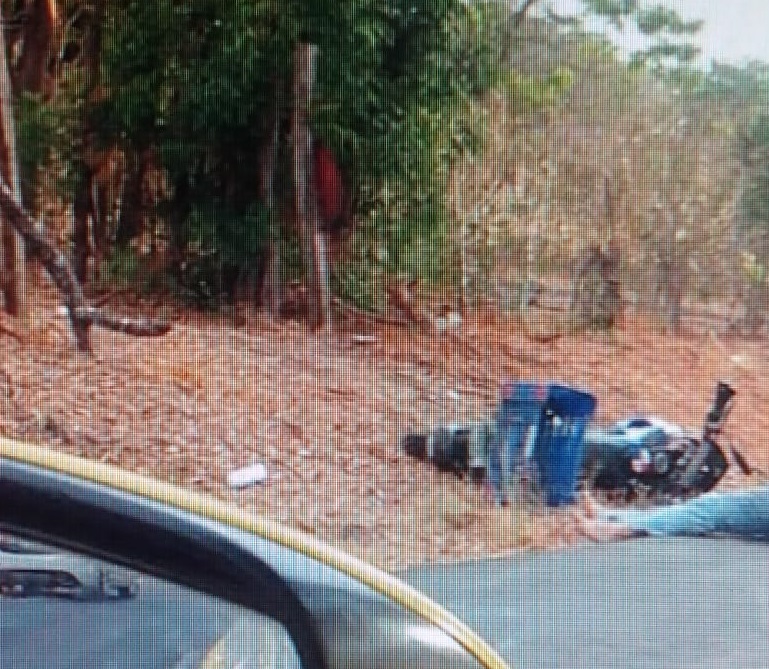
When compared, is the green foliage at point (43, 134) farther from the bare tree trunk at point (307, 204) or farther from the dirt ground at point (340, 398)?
the bare tree trunk at point (307, 204)

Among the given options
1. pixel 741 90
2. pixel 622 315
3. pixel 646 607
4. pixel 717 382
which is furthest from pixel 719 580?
pixel 741 90

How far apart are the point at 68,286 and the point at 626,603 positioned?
93cm

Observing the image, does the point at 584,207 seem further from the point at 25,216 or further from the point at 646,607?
the point at 25,216

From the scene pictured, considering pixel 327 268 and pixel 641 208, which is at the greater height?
pixel 641 208

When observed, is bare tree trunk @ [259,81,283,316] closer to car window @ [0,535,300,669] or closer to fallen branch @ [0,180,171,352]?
fallen branch @ [0,180,171,352]

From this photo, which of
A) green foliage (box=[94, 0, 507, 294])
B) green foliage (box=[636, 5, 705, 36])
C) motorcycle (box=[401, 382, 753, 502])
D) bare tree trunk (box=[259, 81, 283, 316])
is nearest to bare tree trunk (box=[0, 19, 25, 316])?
green foliage (box=[94, 0, 507, 294])

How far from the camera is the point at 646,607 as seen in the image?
129cm

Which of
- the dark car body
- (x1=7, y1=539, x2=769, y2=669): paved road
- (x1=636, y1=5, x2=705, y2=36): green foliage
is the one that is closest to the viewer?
the dark car body

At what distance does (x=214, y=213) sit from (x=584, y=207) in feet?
1.74

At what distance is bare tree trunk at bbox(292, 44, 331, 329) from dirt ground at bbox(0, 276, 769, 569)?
7cm

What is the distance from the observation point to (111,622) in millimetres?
798

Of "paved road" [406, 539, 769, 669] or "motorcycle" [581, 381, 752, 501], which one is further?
"motorcycle" [581, 381, 752, 501]

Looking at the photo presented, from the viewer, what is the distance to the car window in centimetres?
72

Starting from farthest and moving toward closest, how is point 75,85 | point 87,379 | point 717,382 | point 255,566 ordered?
point 87,379, point 75,85, point 717,382, point 255,566
